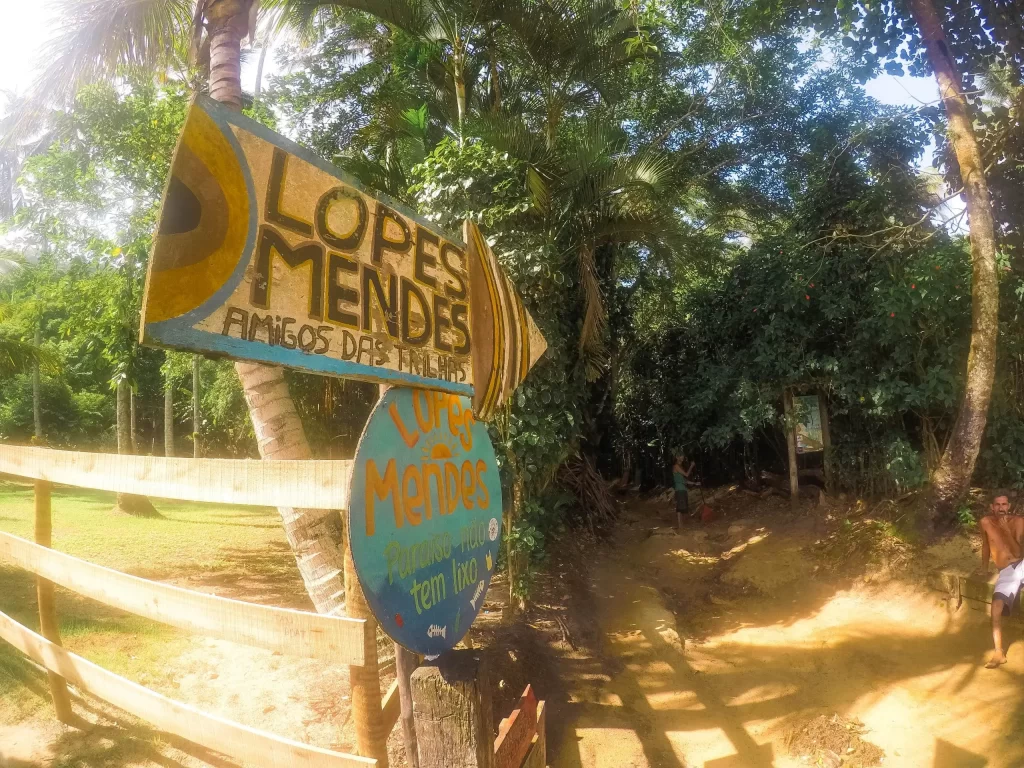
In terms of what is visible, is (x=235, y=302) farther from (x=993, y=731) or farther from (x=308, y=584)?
(x=993, y=731)

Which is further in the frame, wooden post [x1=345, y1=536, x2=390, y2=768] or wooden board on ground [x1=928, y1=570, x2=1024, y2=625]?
wooden board on ground [x1=928, y1=570, x2=1024, y2=625]

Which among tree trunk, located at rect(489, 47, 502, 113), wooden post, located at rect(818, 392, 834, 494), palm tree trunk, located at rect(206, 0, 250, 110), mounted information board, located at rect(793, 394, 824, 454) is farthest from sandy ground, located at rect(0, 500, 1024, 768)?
tree trunk, located at rect(489, 47, 502, 113)

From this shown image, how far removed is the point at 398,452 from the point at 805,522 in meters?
9.27

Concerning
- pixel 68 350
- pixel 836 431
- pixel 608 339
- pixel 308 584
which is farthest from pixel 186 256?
pixel 68 350

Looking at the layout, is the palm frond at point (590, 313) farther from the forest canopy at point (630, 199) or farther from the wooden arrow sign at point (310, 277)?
the wooden arrow sign at point (310, 277)

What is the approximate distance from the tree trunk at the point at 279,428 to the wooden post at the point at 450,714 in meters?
2.65

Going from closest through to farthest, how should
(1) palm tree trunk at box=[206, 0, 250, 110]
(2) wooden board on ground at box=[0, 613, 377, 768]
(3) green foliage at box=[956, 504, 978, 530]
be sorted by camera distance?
(2) wooden board on ground at box=[0, 613, 377, 768], (1) palm tree trunk at box=[206, 0, 250, 110], (3) green foliage at box=[956, 504, 978, 530]

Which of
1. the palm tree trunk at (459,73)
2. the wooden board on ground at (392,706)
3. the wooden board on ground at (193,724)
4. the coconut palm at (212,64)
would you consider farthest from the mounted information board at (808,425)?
the wooden board on ground at (193,724)

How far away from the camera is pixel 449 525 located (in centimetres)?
158

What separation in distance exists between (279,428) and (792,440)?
8.76 m

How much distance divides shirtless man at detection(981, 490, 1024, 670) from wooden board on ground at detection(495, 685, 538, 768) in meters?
5.27

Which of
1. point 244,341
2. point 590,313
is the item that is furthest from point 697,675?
point 244,341

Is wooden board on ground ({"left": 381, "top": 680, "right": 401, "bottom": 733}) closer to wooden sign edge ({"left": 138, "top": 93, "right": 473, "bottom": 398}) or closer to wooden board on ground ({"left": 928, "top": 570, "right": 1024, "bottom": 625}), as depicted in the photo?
wooden sign edge ({"left": 138, "top": 93, "right": 473, "bottom": 398})

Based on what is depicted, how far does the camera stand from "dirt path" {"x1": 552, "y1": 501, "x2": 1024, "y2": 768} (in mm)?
4730
